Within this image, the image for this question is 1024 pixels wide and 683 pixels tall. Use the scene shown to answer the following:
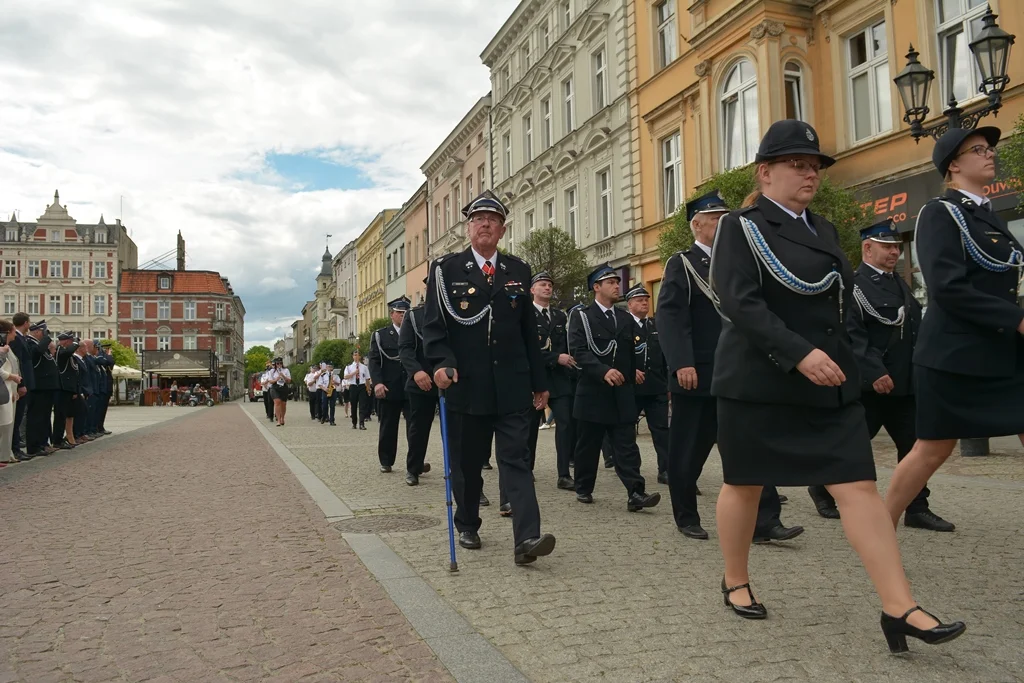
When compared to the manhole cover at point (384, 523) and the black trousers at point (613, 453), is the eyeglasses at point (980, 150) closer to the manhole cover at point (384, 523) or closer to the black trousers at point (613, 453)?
the black trousers at point (613, 453)

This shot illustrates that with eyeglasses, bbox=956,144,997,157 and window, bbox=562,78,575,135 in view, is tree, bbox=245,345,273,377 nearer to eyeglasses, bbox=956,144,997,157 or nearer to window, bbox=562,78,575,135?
window, bbox=562,78,575,135

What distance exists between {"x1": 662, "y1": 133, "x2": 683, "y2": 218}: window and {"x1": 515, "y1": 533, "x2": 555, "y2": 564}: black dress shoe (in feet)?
61.4

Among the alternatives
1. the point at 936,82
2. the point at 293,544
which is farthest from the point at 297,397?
the point at 293,544

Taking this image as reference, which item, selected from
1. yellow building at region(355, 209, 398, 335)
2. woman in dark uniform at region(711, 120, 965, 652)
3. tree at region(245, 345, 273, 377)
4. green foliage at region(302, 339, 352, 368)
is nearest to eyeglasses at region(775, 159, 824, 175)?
woman in dark uniform at region(711, 120, 965, 652)

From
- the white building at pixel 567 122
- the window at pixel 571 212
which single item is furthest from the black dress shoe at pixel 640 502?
the window at pixel 571 212

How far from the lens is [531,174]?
32.5 m

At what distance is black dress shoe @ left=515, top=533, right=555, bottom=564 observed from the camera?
4.64 meters

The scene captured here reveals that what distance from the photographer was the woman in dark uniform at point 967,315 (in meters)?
3.89

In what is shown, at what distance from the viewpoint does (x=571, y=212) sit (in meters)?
29.1

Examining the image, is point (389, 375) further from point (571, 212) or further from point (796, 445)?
point (571, 212)

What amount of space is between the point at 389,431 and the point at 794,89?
12.3 m

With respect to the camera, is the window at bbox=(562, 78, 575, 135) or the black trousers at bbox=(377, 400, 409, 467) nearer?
the black trousers at bbox=(377, 400, 409, 467)

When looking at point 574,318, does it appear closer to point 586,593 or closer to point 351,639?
point 586,593

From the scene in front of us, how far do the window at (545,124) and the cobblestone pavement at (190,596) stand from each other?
25.0 metres
